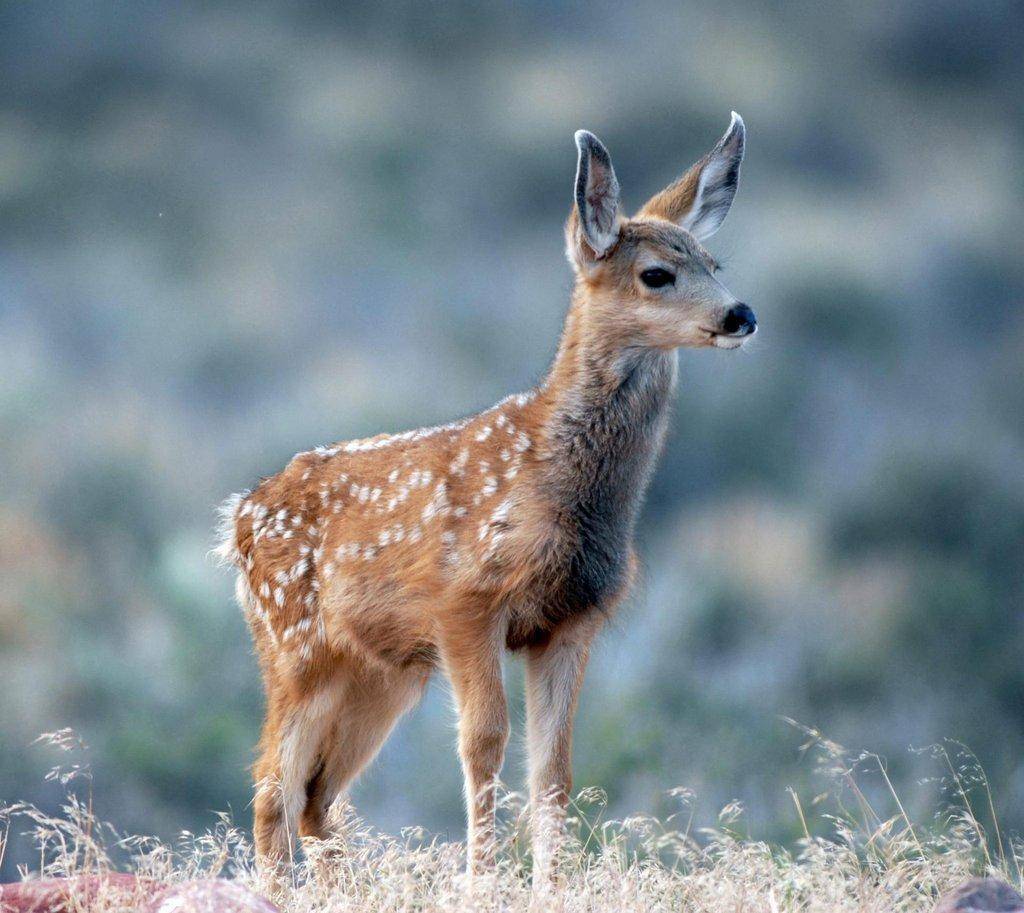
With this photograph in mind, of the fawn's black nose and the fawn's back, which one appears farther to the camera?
the fawn's back

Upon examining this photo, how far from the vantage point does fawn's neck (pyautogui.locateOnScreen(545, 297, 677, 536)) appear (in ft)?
23.5

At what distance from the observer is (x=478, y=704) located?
700 cm

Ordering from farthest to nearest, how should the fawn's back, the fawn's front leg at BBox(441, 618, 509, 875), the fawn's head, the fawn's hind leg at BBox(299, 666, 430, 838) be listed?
the fawn's hind leg at BBox(299, 666, 430, 838), the fawn's back, the fawn's head, the fawn's front leg at BBox(441, 618, 509, 875)

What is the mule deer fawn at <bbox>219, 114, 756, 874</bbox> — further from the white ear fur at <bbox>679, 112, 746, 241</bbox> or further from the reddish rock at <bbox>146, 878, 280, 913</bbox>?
the reddish rock at <bbox>146, 878, 280, 913</bbox>

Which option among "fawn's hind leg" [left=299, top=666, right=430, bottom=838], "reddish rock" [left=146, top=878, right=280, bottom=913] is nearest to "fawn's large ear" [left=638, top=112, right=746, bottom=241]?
"fawn's hind leg" [left=299, top=666, right=430, bottom=838]

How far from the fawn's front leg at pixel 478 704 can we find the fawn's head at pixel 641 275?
1.44 m

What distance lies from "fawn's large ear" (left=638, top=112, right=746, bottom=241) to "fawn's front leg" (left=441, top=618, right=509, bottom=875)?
218cm

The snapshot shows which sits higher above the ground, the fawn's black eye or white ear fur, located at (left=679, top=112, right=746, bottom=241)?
white ear fur, located at (left=679, top=112, right=746, bottom=241)

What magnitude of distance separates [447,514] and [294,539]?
Result: 3.43 ft

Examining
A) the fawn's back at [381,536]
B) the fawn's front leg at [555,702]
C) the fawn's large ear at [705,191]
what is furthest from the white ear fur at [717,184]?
the fawn's front leg at [555,702]

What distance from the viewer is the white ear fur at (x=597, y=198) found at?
7148mm

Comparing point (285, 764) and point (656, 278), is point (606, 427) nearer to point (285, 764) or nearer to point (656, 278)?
point (656, 278)

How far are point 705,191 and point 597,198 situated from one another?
82 centimetres

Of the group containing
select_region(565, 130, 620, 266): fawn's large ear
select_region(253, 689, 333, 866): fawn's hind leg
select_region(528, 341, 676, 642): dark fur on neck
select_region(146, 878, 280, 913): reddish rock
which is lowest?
select_region(253, 689, 333, 866): fawn's hind leg
